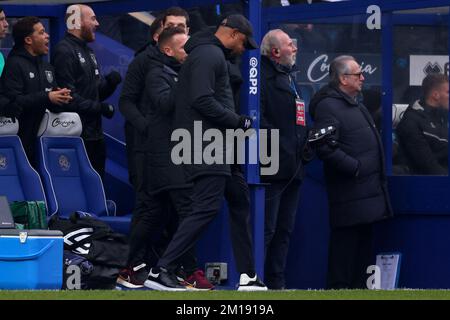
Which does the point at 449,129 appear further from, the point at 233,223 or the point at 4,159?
the point at 4,159

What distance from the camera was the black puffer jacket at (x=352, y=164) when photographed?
1395cm

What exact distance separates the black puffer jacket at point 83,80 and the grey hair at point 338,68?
66.9 inches

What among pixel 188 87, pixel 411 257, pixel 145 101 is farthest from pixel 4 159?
pixel 411 257

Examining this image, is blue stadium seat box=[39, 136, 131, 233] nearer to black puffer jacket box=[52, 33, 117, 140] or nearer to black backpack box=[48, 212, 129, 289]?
black puffer jacket box=[52, 33, 117, 140]

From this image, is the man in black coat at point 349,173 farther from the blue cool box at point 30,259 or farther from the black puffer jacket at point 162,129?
the blue cool box at point 30,259

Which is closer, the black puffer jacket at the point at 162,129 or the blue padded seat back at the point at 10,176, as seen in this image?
the black puffer jacket at the point at 162,129

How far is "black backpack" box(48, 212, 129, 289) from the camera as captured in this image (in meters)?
13.0

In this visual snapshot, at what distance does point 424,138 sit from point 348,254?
1.06 m

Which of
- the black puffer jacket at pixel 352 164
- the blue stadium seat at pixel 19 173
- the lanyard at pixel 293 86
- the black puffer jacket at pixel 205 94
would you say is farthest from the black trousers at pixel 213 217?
the blue stadium seat at pixel 19 173

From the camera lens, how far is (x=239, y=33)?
494 inches

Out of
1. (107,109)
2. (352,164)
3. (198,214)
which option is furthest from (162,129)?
(352,164)

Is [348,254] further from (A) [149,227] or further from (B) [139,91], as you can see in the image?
(B) [139,91]

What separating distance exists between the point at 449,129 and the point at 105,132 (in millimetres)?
2836

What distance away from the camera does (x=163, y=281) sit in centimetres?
1261
